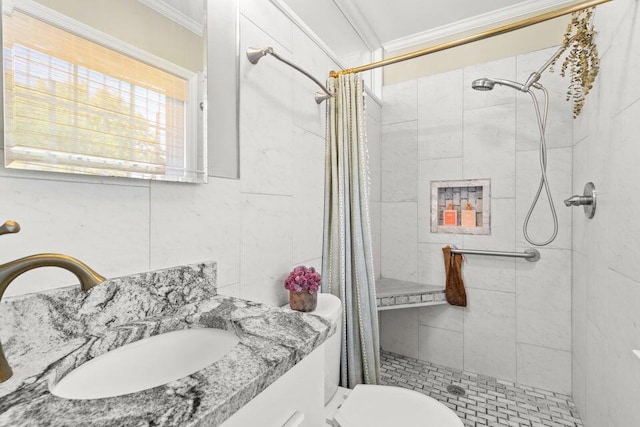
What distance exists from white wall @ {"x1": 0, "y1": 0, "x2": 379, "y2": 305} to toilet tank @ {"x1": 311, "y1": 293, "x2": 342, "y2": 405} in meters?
0.21

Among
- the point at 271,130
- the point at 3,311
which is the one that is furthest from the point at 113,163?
the point at 271,130

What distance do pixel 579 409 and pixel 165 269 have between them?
7.67 feet

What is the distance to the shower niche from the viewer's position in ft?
7.19

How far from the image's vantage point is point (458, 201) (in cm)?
228

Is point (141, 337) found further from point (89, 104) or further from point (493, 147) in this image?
point (493, 147)

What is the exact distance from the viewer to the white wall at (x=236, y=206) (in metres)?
0.70

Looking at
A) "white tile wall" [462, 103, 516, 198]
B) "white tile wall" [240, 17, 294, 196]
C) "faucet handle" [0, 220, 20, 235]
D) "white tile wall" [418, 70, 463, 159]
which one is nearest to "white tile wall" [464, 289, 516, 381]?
"white tile wall" [462, 103, 516, 198]

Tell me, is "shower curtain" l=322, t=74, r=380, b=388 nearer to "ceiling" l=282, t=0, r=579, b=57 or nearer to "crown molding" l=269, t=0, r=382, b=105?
"crown molding" l=269, t=0, r=382, b=105

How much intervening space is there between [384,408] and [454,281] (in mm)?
1249

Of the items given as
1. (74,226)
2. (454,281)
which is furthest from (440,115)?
(74,226)

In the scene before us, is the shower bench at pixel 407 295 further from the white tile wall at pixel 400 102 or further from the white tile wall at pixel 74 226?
the white tile wall at pixel 74 226

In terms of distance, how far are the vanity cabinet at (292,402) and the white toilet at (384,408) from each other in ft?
1.46

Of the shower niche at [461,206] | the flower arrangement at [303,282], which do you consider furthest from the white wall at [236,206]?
the shower niche at [461,206]

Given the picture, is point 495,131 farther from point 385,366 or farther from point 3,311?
point 3,311
